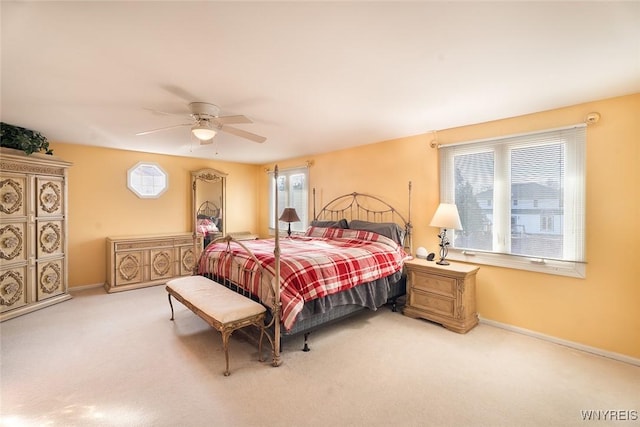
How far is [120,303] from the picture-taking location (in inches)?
162

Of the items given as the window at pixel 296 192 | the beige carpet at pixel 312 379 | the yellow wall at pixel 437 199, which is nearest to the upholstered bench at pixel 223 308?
the beige carpet at pixel 312 379

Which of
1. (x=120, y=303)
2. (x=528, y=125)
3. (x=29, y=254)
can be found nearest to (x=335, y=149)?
(x=528, y=125)

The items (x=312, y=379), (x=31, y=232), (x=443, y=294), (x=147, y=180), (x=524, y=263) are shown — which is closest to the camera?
(x=312, y=379)

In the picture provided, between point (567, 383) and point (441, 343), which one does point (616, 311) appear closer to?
point (567, 383)

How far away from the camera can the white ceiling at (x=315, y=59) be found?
155 centimetres

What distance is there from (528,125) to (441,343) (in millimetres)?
2619

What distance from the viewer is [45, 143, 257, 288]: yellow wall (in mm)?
4727

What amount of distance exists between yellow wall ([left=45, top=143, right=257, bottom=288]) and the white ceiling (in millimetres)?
1436

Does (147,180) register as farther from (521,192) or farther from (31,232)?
(521,192)

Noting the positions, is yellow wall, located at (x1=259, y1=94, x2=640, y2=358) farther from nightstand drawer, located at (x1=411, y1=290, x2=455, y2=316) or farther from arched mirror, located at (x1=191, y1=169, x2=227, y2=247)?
arched mirror, located at (x1=191, y1=169, x2=227, y2=247)

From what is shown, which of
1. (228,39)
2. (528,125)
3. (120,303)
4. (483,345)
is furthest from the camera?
(120,303)

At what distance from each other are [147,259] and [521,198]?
5.80 meters

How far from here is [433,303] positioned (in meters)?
3.43
